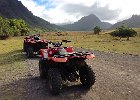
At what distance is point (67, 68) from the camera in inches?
542

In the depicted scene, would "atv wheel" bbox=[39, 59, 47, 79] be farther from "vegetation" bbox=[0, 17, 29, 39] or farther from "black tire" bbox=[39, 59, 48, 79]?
"vegetation" bbox=[0, 17, 29, 39]

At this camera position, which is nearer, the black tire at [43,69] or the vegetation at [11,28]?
the black tire at [43,69]

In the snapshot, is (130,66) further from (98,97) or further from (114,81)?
(98,97)

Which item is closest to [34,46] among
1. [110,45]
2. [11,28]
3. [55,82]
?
[55,82]

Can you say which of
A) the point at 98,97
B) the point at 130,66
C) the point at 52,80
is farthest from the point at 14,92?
the point at 130,66

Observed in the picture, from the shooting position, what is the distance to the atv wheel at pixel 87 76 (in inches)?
551

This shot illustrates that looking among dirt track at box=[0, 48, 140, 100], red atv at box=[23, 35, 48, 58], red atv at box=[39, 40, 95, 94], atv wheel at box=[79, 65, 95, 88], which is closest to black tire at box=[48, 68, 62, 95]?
red atv at box=[39, 40, 95, 94]

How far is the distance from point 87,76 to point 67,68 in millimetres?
1076

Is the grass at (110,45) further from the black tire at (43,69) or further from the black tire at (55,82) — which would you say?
the black tire at (55,82)

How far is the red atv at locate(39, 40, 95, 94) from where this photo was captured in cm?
1298

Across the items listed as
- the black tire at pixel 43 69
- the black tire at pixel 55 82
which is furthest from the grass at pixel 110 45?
the black tire at pixel 55 82

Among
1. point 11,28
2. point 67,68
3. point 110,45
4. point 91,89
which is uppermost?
point 67,68

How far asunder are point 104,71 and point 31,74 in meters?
4.76

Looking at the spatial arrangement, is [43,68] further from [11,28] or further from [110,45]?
[11,28]
